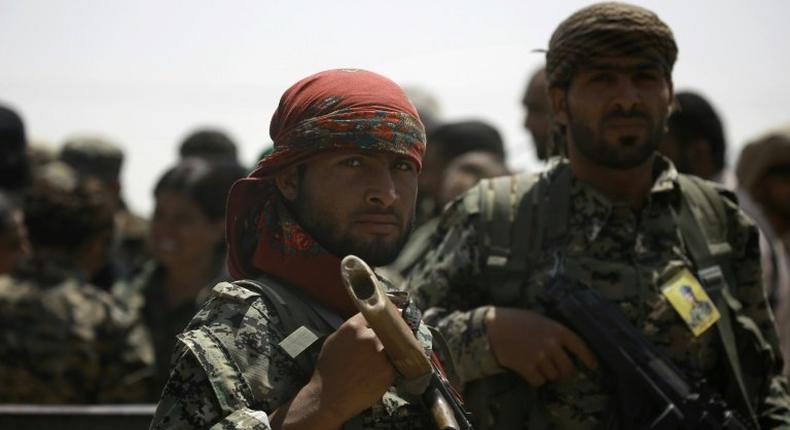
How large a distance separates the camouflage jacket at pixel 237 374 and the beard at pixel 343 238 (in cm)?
20

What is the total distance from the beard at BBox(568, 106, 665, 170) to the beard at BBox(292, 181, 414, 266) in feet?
4.25

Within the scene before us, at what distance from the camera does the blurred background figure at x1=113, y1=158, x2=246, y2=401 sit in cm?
694

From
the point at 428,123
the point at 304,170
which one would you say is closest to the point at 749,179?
the point at 428,123

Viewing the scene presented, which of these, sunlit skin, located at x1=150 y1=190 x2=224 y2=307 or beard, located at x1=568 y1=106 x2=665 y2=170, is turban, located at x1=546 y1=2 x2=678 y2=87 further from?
sunlit skin, located at x1=150 y1=190 x2=224 y2=307

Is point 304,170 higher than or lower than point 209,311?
higher

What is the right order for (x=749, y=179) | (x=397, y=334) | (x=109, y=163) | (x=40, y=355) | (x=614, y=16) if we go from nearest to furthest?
(x=397, y=334)
(x=614, y=16)
(x=40, y=355)
(x=749, y=179)
(x=109, y=163)

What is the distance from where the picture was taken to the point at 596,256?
4281mm

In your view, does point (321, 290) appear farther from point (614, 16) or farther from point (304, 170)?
point (614, 16)

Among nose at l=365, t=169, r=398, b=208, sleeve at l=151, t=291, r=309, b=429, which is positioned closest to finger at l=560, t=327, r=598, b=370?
nose at l=365, t=169, r=398, b=208

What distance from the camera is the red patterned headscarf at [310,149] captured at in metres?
3.18

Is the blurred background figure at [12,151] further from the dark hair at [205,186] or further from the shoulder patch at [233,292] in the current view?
the shoulder patch at [233,292]

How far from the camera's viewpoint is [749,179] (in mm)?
6930

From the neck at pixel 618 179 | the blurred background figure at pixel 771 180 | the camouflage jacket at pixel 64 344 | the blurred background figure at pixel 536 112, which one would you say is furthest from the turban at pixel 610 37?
the camouflage jacket at pixel 64 344

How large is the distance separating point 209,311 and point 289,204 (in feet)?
1.31
